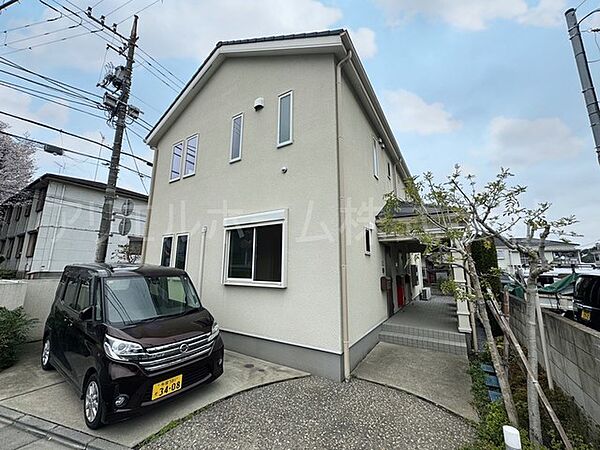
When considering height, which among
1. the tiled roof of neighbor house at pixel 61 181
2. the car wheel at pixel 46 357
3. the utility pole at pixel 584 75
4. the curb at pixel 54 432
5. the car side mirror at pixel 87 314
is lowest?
the curb at pixel 54 432

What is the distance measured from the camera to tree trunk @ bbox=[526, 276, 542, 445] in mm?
2576

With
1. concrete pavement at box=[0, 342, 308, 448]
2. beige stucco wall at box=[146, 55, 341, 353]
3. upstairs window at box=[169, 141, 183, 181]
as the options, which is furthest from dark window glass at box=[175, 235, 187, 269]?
concrete pavement at box=[0, 342, 308, 448]

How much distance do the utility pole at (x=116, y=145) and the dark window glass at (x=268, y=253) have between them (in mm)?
4325

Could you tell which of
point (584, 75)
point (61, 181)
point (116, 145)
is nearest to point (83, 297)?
point (116, 145)

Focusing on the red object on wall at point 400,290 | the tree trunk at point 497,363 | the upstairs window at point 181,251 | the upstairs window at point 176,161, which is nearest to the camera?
the tree trunk at point 497,363

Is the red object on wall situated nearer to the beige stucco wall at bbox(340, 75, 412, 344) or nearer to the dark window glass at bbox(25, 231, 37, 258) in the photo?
the beige stucco wall at bbox(340, 75, 412, 344)

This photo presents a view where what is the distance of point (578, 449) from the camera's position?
7.83 feet

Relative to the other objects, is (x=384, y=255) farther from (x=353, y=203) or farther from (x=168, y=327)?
(x=168, y=327)

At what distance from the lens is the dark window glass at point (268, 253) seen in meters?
5.47

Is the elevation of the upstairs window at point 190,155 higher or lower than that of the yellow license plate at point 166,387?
higher

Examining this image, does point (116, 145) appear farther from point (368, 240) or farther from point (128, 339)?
point (368, 240)

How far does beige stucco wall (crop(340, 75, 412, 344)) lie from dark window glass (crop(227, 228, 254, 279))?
7.38ft

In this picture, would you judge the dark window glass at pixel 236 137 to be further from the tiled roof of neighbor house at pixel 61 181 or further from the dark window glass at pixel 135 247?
the tiled roof of neighbor house at pixel 61 181

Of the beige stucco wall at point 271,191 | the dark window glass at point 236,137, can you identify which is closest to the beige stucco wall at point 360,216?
the beige stucco wall at point 271,191
